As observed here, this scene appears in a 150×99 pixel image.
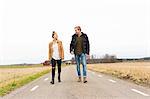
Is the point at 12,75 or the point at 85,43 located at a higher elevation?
the point at 85,43

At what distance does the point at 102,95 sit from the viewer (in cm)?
1145

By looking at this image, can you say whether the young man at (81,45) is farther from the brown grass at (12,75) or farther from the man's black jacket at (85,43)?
the brown grass at (12,75)

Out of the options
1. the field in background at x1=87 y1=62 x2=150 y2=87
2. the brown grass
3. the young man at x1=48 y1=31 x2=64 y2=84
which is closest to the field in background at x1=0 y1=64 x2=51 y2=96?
the brown grass

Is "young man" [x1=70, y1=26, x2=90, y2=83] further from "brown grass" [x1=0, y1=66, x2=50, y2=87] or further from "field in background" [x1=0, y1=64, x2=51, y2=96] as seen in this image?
"brown grass" [x1=0, y1=66, x2=50, y2=87]

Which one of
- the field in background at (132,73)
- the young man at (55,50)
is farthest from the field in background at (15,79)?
the field in background at (132,73)

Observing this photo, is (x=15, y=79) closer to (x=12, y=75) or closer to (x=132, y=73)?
(x=132, y=73)

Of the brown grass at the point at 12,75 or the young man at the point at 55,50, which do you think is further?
the brown grass at the point at 12,75

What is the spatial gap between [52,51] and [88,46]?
1.38m

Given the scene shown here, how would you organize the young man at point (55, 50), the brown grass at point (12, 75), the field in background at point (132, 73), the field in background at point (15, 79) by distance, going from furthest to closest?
the brown grass at point (12, 75) → the field in background at point (132, 73) → the young man at point (55, 50) → the field in background at point (15, 79)

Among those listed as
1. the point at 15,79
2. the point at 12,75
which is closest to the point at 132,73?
the point at 15,79

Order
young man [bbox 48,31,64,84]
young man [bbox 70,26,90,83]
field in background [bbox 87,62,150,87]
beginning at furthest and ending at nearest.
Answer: field in background [bbox 87,62,150,87] < young man [bbox 48,31,64,84] < young man [bbox 70,26,90,83]

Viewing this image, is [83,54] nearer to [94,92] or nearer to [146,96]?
[94,92]

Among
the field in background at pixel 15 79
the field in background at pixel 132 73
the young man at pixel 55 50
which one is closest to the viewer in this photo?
the field in background at pixel 15 79

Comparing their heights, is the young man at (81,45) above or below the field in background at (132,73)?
above
